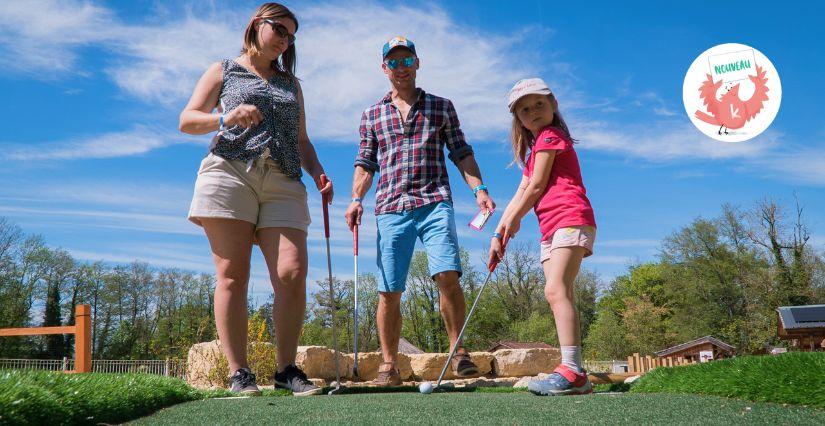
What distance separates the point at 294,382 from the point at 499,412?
5.03 ft

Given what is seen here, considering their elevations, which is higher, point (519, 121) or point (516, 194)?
point (519, 121)

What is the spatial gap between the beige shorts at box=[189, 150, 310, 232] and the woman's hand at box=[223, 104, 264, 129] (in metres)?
0.22

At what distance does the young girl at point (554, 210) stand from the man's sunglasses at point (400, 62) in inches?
38.4

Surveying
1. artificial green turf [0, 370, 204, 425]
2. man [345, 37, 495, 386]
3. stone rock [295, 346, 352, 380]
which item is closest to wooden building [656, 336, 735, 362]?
stone rock [295, 346, 352, 380]

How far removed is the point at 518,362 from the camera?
8.12 m

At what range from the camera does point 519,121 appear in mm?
3752

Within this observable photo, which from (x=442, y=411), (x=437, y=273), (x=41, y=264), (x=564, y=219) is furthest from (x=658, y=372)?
(x=41, y=264)

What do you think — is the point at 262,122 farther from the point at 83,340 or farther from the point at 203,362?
the point at 203,362

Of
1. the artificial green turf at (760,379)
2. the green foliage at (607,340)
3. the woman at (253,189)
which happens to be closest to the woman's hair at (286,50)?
the woman at (253,189)

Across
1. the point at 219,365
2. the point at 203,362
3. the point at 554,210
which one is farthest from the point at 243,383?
the point at 203,362

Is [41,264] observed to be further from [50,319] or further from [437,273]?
[437,273]

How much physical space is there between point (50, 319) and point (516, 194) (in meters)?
30.7

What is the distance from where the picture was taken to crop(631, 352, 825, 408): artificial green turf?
2482 mm

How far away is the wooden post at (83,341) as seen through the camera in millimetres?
6410
